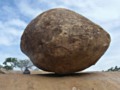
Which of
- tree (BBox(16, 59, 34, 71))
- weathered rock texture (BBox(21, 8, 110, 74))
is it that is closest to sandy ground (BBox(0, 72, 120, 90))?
weathered rock texture (BBox(21, 8, 110, 74))

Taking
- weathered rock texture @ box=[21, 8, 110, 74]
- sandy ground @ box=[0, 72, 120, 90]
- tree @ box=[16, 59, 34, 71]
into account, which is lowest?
sandy ground @ box=[0, 72, 120, 90]

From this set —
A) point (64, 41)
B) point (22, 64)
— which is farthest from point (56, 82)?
point (22, 64)

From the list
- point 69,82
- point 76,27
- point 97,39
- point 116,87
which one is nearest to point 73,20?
point 76,27

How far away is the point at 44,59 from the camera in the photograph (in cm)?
1098

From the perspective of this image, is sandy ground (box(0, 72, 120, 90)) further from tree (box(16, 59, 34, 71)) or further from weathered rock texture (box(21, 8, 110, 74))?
tree (box(16, 59, 34, 71))

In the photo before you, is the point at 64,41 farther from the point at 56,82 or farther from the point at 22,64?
the point at 22,64

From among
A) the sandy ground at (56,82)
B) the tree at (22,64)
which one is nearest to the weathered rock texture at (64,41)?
the sandy ground at (56,82)

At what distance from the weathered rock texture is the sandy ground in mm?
399

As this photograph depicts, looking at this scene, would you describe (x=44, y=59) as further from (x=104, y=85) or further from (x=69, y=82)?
(x=104, y=85)

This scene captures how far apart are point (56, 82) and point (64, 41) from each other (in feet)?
5.08

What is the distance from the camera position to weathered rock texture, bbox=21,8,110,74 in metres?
10.7

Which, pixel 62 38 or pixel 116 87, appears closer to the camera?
pixel 62 38

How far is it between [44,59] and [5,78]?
5.30 feet

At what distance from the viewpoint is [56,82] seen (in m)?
11.0
